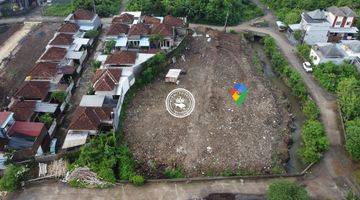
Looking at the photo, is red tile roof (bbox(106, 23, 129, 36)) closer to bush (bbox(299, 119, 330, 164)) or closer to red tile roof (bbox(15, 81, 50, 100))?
→ red tile roof (bbox(15, 81, 50, 100))

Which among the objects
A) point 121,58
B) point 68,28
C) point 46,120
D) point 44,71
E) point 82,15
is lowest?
point 46,120

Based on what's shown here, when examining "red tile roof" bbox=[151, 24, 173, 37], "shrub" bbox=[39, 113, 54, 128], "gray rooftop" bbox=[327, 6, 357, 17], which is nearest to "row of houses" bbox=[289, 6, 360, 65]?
"gray rooftop" bbox=[327, 6, 357, 17]

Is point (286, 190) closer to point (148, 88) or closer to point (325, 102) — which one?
point (325, 102)

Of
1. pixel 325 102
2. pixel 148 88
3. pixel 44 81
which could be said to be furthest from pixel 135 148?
pixel 325 102

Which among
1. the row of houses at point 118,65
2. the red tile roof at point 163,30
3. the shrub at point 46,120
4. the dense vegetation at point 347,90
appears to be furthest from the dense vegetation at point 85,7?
the dense vegetation at point 347,90

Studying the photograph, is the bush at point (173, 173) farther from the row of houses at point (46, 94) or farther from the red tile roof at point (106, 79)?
the row of houses at point (46, 94)

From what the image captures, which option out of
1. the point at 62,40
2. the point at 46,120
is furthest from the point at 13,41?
the point at 46,120

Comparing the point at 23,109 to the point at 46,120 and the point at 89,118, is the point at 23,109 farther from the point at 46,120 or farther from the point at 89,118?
the point at 89,118
